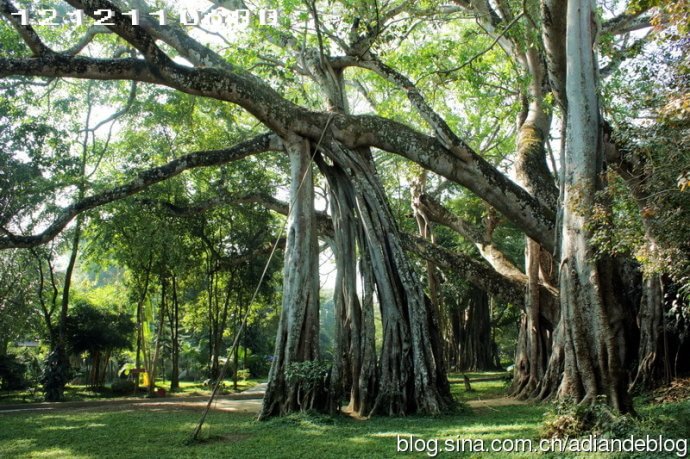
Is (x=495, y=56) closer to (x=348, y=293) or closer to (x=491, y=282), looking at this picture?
(x=491, y=282)

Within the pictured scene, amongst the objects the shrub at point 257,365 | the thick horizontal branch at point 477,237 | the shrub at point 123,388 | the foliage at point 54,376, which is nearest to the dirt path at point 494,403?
the thick horizontal branch at point 477,237

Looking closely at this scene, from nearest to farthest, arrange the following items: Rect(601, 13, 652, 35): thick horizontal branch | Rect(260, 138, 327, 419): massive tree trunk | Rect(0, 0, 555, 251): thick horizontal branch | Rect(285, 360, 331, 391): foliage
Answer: Rect(285, 360, 331, 391): foliage
Rect(260, 138, 327, 419): massive tree trunk
Rect(0, 0, 555, 251): thick horizontal branch
Rect(601, 13, 652, 35): thick horizontal branch

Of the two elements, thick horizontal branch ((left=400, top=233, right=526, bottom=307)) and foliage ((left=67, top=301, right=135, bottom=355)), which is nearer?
thick horizontal branch ((left=400, top=233, right=526, bottom=307))

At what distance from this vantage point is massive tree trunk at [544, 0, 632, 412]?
5.45m

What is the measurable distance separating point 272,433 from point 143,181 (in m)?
4.13

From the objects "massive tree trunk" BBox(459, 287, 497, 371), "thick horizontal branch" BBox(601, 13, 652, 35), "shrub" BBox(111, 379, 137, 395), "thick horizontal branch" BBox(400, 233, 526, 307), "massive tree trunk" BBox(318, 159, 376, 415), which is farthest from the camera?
"massive tree trunk" BBox(459, 287, 497, 371)

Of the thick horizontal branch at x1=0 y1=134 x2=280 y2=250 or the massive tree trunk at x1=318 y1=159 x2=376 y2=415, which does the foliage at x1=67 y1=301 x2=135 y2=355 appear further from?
the massive tree trunk at x1=318 y1=159 x2=376 y2=415

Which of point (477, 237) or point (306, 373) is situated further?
point (477, 237)

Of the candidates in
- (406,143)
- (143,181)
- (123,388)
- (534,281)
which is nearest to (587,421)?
(406,143)

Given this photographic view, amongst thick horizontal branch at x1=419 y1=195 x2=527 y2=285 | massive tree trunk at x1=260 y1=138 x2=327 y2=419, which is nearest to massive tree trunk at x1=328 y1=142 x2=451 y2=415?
massive tree trunk at x1=260 y1=138 x2=327 y2=419

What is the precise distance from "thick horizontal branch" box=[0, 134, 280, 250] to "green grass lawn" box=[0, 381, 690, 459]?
248cm

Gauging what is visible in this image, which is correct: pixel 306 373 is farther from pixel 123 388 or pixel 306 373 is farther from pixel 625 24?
pixel 123 388

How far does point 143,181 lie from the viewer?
340 inches

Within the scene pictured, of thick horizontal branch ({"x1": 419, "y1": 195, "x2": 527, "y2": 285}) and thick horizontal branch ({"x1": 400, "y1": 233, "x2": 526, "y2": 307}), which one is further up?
thick horizontal branch ({"x1": 419, "y1": 195, "x2": 527, "y2": 285})
